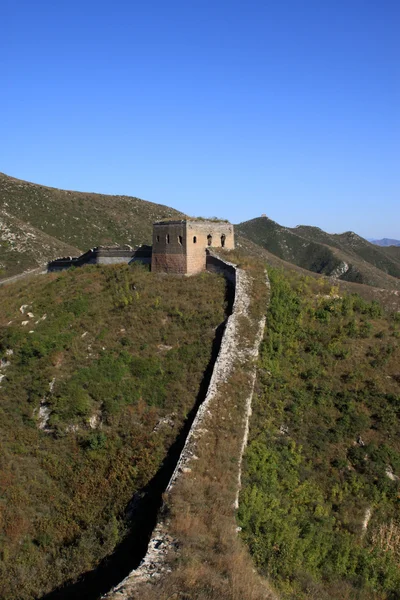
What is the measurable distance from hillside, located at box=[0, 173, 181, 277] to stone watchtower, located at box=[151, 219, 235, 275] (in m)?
31.6

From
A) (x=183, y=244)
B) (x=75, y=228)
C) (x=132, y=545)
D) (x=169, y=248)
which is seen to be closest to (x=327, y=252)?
(x=75, y=228)

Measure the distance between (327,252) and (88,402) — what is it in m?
87.3

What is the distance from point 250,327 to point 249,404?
382cm

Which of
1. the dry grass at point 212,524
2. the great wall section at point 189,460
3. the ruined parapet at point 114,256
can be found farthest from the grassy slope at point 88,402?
the dry grass at point 212,524

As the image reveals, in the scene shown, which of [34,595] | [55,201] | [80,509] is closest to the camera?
[34,595]

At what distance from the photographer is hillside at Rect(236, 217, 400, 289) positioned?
Result: 86.5 m

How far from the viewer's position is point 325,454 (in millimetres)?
14617

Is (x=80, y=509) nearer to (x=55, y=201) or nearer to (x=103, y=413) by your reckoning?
(x=103, y=413)

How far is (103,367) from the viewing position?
59.9 ft

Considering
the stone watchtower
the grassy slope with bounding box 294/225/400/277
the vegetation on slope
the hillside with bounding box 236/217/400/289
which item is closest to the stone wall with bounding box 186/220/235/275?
the stone watchtower

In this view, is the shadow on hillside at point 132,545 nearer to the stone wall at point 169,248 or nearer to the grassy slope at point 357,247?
the stone wall at point 169,248

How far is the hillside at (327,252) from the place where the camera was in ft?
284

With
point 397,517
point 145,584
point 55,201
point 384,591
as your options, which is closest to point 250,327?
point 397,517

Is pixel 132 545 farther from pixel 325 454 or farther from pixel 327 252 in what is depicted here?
pixel 327 252
